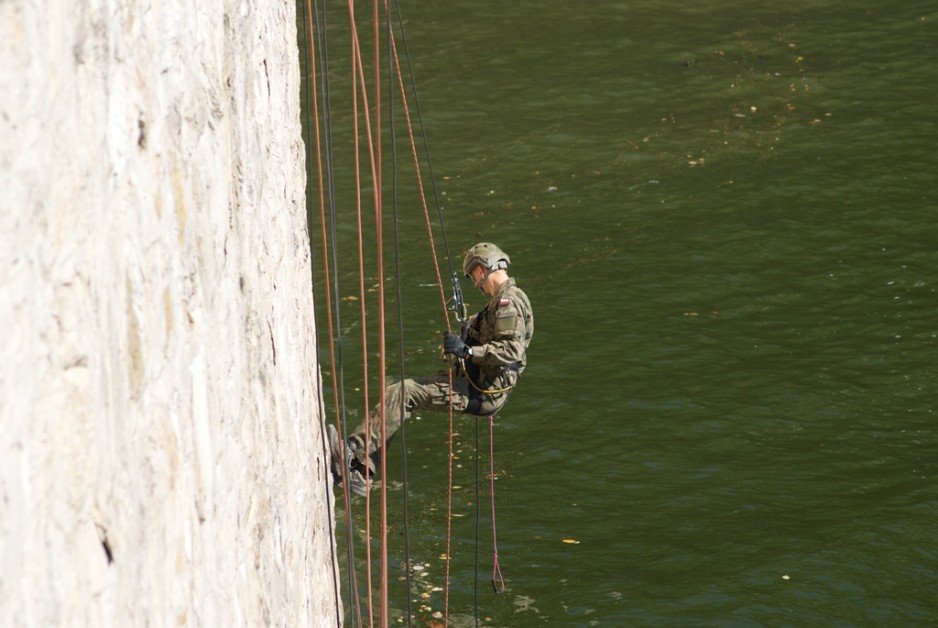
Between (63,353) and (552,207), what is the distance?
17.5 m

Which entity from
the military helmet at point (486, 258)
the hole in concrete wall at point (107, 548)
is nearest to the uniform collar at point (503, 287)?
the military helmet at point (486, 258)

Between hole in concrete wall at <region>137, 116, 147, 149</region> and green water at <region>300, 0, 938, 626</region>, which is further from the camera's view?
green water at <region>300, 0, 938, 626</region>

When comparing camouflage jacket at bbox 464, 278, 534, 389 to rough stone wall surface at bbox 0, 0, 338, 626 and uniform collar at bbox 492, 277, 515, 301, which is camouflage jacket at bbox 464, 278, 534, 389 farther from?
rough stone wall surface at bbox 0, 0, 338, 626

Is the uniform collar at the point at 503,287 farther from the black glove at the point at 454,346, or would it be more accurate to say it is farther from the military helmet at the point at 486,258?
the black glove at the point at 454,346

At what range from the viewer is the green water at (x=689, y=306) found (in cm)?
1176

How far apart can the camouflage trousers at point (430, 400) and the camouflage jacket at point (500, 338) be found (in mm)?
145

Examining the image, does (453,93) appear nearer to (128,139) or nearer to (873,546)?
(873,546)

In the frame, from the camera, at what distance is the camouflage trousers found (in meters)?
10.9

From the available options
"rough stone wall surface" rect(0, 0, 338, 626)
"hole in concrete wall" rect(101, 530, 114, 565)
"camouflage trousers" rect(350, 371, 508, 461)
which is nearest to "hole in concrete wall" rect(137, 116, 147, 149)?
"rough stone wall surface" rect(0, 0, 338, 626)

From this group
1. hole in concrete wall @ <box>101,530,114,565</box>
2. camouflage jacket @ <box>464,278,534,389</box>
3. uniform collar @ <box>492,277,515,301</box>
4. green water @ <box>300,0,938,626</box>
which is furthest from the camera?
green water @ <box>300,0,938,626</box>

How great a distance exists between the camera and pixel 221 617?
→ 3426 millimetres

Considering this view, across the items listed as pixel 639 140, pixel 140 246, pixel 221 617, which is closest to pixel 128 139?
pixel 140 246

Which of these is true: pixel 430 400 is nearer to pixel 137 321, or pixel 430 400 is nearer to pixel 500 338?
pixel 500 338

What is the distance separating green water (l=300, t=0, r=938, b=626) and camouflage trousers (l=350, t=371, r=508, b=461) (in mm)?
1448
